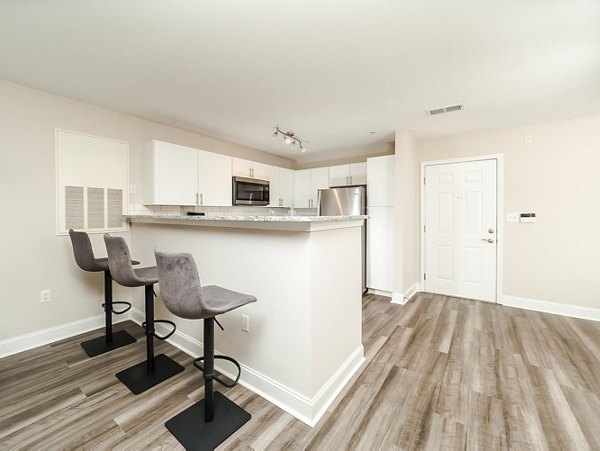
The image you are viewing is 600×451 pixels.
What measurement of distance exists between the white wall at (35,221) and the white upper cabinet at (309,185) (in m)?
3.37

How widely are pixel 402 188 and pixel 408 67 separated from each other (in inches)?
74.3

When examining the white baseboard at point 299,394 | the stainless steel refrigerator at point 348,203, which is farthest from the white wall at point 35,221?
the stainless steel refrigerator at point 348,203

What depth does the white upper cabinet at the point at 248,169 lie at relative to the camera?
4254 mm

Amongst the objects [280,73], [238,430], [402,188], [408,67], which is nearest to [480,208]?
[402,188]

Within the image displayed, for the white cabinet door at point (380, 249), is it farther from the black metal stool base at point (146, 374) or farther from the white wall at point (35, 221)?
the white wall at point (35, 221)

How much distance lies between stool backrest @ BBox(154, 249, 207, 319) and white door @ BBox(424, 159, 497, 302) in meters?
3.87

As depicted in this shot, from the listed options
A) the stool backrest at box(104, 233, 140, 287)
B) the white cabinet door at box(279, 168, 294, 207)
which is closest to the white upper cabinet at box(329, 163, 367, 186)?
the white cabinet door at box(279, 168, 294, 207)

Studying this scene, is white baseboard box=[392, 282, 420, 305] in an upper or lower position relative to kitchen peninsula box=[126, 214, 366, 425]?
lower

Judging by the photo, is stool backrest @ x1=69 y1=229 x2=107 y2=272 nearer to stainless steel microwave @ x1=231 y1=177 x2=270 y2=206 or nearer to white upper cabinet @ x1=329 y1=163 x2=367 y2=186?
stainless steel microwave @ x1=231 y1=177 x2=270 y2=206

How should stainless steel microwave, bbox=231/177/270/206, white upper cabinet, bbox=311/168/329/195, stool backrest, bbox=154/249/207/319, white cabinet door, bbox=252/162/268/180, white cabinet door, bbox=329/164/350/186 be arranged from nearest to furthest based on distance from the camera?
Result: 1. stool backrest, bbox=154/249/207/319
2. stainless steel microwave, bbox=231/177/270/206
3. white cabinet door, bbox=252/162/268/180
4. white cabinet door, bbox=329/164/350/186
5. white upper cabinet, bbox=311/168/329/195

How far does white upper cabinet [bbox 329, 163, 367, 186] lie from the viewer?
186 inches

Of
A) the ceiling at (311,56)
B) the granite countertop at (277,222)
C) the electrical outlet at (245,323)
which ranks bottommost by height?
the electrical outlet at (245,323)

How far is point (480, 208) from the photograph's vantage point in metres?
3.83

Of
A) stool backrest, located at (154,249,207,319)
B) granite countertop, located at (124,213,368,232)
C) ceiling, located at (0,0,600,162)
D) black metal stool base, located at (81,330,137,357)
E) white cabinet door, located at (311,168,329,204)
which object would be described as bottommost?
black metal stool base, located at (81,330,137,357)
